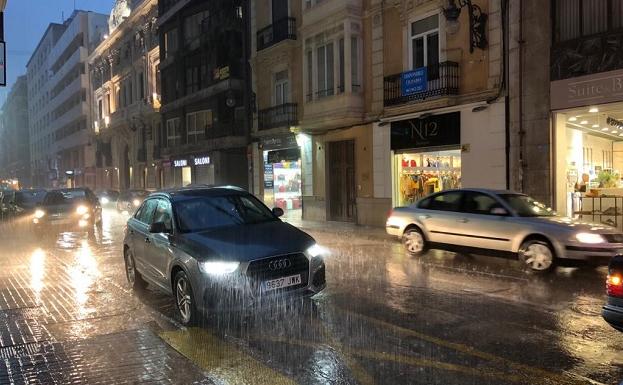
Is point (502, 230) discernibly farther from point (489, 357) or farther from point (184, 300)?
point (184, 300)

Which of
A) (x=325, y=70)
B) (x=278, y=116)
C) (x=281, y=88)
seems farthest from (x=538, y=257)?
(x=281, y=88)

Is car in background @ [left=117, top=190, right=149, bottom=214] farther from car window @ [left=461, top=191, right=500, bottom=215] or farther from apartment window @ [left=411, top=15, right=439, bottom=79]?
car window @ [left=461, top=191, right=500, bottom=215]

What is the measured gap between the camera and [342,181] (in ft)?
72.7

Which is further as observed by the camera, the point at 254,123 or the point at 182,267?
the point at 254,123

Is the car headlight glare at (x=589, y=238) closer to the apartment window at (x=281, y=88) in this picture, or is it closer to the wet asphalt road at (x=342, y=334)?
the wet asphalt road at (x=342, y=334)

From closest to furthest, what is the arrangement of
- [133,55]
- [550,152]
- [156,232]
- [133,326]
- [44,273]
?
[133,326] → [156,232] → [44,273] → [550,152] → [133,55]

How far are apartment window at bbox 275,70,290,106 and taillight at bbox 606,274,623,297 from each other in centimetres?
2141

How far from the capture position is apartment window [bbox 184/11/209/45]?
3310cm

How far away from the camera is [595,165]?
1594 cm

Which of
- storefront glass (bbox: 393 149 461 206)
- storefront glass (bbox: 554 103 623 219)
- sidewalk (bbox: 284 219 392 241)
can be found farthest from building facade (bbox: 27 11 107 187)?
storefront glass (bbox: 554 103 623 219)

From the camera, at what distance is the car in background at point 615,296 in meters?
4.57

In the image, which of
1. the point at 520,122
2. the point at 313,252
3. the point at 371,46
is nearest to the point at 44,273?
the point at 313,252

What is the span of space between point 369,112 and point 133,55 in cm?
3183

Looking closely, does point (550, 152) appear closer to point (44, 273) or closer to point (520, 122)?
point (520, 122)
